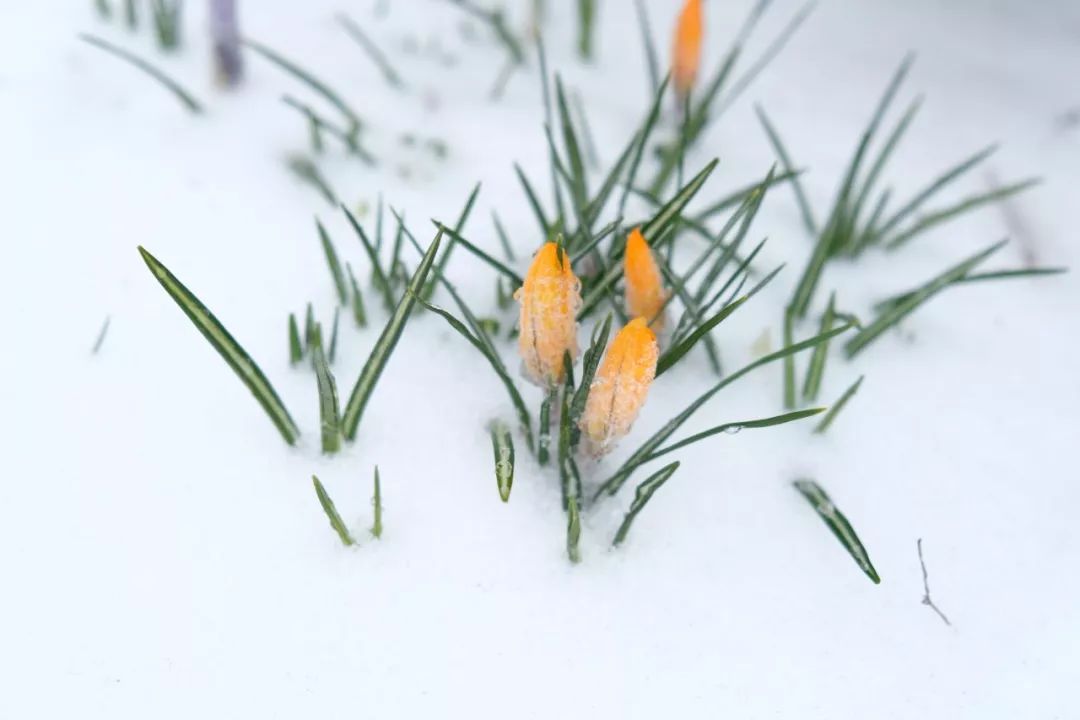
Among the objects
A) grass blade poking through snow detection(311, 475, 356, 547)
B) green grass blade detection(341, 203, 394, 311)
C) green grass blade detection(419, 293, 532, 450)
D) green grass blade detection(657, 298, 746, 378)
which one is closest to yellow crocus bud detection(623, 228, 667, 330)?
green grass blade detection(657, 298, 746, 378)

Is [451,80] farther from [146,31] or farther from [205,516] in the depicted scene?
[205,516]

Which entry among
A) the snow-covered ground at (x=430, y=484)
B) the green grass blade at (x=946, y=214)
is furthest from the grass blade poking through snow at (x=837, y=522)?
the green grass blade at (x=946, y=214)

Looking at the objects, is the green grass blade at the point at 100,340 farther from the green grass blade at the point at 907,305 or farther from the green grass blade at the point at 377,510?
the green grass blade at the point at 907,305

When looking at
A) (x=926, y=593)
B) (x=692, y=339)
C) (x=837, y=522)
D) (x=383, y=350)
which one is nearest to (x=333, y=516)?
(x=383, y=350)

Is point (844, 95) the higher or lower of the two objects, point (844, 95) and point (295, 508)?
the higher

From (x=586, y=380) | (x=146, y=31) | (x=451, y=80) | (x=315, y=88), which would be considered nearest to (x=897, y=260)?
(x=586, y=380)

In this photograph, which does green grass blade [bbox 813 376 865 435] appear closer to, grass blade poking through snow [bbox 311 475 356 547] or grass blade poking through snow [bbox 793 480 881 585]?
grass blade poking through snow [bbox 793 480 881 585]
